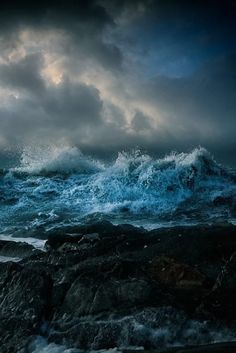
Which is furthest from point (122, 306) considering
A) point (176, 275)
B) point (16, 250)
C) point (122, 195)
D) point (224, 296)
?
point (122, 195)

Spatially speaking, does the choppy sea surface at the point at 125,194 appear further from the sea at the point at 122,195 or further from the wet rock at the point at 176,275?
the wet rock at the point at 176,275

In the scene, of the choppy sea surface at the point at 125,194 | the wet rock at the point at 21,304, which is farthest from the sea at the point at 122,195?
the wet rock at the point at 21,304

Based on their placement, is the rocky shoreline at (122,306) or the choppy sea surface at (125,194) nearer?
the rocky shoreline at (122,306)

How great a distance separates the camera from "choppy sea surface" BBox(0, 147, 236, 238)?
2161 centimetres

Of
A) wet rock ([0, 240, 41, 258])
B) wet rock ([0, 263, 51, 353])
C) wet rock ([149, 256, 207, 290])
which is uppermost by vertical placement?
wet rock ([0, 240, 41, 258])

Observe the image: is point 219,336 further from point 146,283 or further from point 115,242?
point 115,242

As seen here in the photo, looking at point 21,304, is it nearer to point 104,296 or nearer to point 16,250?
point 104,296

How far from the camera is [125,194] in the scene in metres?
27.0

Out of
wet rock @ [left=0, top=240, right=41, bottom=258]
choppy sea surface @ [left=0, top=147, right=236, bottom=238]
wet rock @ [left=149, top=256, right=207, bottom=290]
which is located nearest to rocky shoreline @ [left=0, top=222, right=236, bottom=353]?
wet rock @ [left=149, top=256, right=207, bottom=290]

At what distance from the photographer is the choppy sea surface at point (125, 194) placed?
70.9ft

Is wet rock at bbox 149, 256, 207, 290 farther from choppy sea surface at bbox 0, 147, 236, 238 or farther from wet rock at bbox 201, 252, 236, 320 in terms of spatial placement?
choppy sea surface at bbox 0, 147, 236, 238

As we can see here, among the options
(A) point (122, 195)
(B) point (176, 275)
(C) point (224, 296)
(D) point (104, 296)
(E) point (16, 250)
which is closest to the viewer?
(C) point (224, 296)

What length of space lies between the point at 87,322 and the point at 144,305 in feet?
2.75

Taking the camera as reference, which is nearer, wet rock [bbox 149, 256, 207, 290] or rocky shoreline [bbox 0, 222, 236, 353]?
rocky shoreline [bbox 0, 222, 236, 353]
